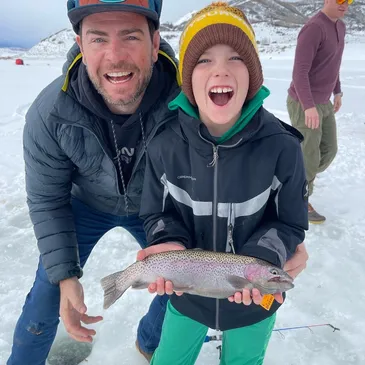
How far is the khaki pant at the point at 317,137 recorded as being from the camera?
13.2ft

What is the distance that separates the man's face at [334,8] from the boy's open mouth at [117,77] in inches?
107

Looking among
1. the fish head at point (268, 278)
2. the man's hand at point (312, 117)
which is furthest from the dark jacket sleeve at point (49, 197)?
the man's hand at point (312, 117)

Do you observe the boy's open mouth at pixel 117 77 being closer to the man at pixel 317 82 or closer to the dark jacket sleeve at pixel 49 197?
the dark jacket sleeve at pixel 49 197

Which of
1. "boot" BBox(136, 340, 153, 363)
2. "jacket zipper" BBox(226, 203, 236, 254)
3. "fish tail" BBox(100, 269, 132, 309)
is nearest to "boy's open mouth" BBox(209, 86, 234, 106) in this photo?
"jacket zipper" BBox(226, 203, 236, 254)

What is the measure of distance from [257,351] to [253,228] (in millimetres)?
722

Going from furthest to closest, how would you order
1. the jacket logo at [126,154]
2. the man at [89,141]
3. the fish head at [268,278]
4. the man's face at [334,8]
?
the man's face at [334,8] < the jacket logo at [126,154] < the man at [89,141] < the fish head at [268,278]

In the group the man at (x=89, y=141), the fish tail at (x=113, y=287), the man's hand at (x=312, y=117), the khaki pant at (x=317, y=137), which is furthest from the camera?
the khaki pant at (x=317, y=137)

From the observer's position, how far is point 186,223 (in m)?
2.04

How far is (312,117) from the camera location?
3879 millimetres

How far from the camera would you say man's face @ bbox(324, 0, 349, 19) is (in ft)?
12.3

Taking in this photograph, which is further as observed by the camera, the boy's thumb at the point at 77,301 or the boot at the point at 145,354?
the boot at the point at 145,354

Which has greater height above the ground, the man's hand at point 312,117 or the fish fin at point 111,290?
the man's hand at point 312,117

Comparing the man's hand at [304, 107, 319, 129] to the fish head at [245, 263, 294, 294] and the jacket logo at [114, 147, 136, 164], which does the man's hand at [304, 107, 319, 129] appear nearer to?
the jacket logo at [114, 147, 136, 164]

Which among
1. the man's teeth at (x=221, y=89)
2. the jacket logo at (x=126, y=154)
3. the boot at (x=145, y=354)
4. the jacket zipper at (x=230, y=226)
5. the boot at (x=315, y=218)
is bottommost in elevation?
the boot at (x=145, y=354)
